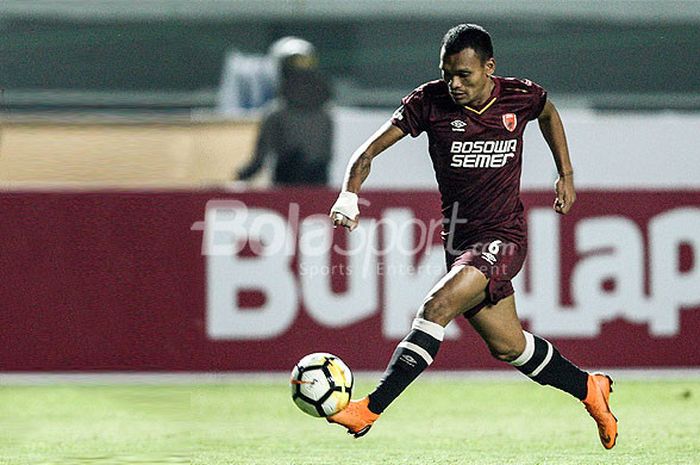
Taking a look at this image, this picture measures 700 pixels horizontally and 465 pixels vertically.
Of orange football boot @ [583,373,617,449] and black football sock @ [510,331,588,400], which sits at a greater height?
black football sock @ [510,331,588,400]

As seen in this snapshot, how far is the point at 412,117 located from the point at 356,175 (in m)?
0.42

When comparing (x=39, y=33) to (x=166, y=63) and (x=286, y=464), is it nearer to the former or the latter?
(x=166, y=63)

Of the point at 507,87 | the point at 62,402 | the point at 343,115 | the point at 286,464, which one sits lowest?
the point at 62,402

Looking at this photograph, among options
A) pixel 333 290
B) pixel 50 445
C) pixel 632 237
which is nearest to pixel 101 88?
pixel 333 290

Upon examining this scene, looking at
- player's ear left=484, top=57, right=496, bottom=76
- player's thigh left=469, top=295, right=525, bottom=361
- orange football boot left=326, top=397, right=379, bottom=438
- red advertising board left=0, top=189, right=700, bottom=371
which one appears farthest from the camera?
red advertising board left=0, top=189, right=700, bottom=371

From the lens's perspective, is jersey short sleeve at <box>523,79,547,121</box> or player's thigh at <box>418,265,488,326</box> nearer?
player's thigh at <box>418,265,488,326</box>

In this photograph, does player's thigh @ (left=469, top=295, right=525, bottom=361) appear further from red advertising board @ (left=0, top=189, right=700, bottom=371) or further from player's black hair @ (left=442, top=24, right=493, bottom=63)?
red advertising board @ (left=0, top=189, right=700, bottom=371)

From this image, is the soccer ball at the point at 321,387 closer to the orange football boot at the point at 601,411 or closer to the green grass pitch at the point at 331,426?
the green grass pitch at the point at 331,426

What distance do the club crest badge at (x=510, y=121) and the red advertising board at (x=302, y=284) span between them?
4038 millimetres

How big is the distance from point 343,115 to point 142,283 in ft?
7.24

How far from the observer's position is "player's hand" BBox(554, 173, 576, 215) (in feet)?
25.6

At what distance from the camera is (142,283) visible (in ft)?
38.1

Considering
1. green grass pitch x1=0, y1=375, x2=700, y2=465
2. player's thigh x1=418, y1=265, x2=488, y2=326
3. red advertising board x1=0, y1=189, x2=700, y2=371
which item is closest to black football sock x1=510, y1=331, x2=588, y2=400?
green grass pitch x1=0, y1=375, x2=700, y2=465

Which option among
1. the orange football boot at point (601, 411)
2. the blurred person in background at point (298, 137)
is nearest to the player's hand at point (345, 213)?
the orange football boot at point (601, 411)
